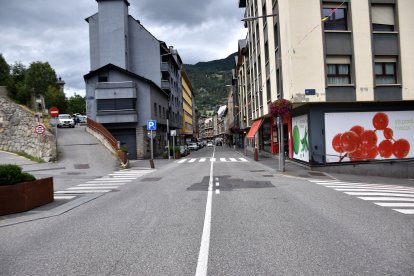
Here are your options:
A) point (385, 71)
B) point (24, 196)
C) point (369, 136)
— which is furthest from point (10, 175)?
point (385, 71)

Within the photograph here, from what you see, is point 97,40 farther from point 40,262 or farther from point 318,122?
point 40,262

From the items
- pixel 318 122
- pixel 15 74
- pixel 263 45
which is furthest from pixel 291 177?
pixel 15 74

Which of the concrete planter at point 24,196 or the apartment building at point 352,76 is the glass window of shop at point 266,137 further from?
the concrete planter at point 24,196

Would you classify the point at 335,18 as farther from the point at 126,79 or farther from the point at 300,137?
the point at 126,79

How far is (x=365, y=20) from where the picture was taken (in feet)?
58.8

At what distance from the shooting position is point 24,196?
857cm

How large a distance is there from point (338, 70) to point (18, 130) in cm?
2357

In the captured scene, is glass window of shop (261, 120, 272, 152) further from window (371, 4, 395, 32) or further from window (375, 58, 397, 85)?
window (371, 4, 395, 32)

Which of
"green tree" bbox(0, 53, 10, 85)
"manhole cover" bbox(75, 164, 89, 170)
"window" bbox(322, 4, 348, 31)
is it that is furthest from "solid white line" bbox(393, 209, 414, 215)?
"green tree" bbox(0, 53, 10, 85)

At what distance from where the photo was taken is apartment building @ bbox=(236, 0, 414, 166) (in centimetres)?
1773

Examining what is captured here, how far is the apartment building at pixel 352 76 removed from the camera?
58.2 feet

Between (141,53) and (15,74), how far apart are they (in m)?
17.8

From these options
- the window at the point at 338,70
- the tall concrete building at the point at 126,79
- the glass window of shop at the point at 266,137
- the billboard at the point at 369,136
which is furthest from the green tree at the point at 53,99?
the billboard at the point at 369,136

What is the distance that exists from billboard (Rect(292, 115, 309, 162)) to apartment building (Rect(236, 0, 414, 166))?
256mm
